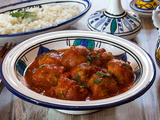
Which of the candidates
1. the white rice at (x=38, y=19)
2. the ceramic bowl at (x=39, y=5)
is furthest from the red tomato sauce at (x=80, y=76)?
the white rice at (x=38, y=19)

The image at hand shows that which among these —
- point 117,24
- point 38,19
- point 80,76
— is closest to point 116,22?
point 117,24

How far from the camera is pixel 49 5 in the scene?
10.8 ft

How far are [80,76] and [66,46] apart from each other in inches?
23.5

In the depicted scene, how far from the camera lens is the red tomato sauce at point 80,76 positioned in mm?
1545

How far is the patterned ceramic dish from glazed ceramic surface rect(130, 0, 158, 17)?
3.91ft

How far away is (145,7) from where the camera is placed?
10.2 feet

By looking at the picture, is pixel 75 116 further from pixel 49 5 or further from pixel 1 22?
pixel 49 5

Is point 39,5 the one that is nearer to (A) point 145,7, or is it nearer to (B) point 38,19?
(B) point 38,19

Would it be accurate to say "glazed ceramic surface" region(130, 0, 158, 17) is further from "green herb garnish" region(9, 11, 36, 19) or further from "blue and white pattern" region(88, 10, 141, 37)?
"green herb garnish" region(9, 11, 36, 19)

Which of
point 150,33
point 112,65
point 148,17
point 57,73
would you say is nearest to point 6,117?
point 57,73

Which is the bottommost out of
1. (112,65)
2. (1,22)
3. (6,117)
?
(6,117)

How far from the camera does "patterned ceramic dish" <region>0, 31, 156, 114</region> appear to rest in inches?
52.7

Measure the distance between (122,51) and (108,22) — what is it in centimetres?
64

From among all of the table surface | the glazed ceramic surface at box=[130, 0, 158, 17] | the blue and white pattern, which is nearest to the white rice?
the blue and white pattern
